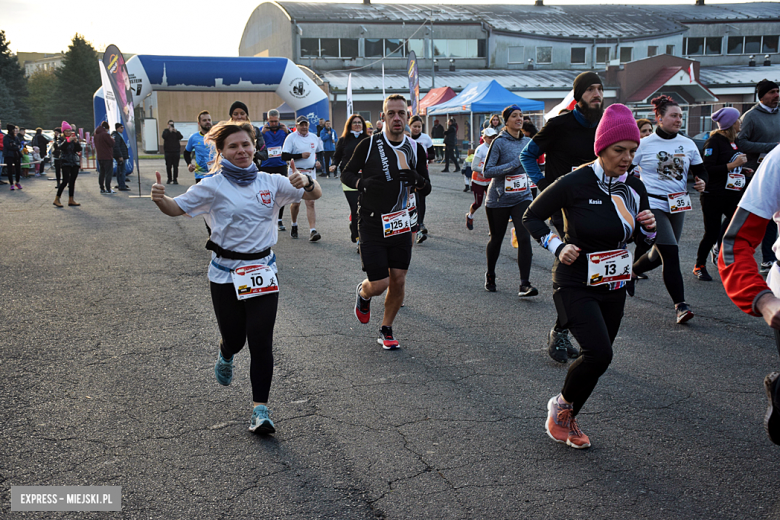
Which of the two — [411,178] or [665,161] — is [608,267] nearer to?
[411,178]

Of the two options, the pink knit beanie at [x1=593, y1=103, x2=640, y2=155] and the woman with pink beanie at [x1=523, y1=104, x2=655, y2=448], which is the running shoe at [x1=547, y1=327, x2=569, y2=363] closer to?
the woman with pink beanie at [x1=523, y1=104, x2=655, y2=448]

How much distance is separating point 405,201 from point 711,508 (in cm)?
335

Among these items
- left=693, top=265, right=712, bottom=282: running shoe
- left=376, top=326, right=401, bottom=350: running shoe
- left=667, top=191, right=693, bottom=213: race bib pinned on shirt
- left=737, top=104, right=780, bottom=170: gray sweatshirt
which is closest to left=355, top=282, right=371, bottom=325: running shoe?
left=376, top=326, right=401, bottom=350: running shoe

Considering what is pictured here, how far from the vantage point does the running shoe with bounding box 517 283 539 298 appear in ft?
23.4

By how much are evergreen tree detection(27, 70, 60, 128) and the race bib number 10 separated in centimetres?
8060

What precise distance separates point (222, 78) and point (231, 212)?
2516 centimetres

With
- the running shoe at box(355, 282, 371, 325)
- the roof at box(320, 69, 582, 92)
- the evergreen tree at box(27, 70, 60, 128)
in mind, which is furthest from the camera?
the evergreen tree at box(27, 70, 60, 128)

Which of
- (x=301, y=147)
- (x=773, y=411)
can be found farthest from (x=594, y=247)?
(x=301, y=147)

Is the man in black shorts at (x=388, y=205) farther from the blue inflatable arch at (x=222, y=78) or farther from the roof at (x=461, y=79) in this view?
the roof at (x=461, y=79)

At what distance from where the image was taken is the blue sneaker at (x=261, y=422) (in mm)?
3877

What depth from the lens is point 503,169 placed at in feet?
23.6

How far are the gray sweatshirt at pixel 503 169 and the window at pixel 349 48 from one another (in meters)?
47.1

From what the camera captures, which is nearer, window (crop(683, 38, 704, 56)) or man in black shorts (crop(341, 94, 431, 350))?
man in black shorts (crop(341, 94, 431, 350))

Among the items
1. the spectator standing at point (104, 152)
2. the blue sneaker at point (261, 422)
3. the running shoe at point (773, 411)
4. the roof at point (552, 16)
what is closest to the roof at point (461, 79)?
the roof at point (552, 16)
